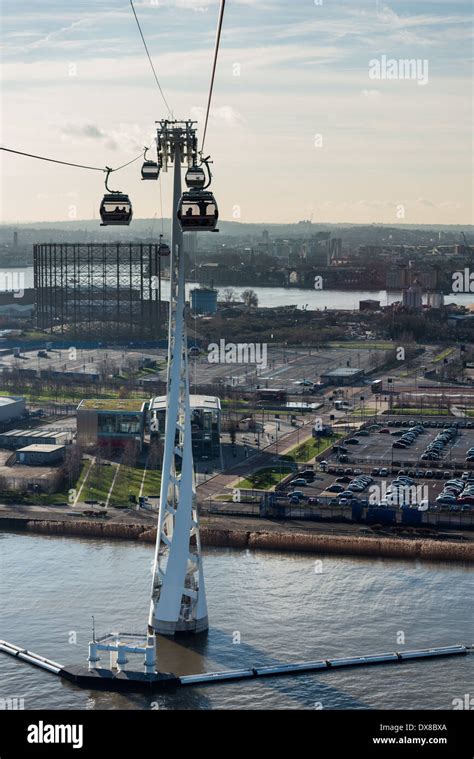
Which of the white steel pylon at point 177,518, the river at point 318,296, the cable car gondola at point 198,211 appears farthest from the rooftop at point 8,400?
the river at point 318,296

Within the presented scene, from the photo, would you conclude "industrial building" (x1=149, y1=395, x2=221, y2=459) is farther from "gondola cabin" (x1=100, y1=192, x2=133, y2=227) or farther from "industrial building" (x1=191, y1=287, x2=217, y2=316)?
"industrial building" (x1=191, y1=287, x2=217, y2=316)

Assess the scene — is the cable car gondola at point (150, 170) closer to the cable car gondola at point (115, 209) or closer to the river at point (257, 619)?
the cable car gondola at point (115, 209)

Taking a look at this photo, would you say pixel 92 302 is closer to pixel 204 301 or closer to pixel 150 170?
pixel 204 301

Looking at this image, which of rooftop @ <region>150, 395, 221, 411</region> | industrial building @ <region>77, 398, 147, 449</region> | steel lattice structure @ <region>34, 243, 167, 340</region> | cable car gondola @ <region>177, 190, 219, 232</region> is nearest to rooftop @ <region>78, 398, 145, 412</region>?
industrial building @ <region>77, 398, 147, 449</region>

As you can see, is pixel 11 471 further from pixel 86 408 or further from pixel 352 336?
pixel 352 336

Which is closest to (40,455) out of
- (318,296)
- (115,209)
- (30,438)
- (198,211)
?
(30,438)
